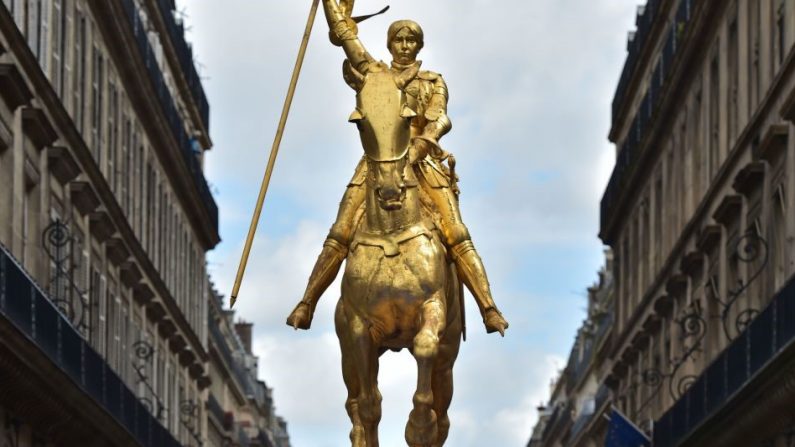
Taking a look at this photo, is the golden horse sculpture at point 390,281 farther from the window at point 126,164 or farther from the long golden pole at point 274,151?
the window at point 126,164

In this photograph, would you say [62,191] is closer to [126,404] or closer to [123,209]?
[126,404]

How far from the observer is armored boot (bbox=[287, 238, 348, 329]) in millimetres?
24094

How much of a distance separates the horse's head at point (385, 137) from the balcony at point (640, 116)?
4616 centimetres

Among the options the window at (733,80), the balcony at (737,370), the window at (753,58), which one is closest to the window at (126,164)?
the balcony at (737,370)

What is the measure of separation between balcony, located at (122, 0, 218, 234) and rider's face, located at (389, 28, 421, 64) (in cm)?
4466

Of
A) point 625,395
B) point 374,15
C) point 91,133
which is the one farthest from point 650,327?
point 374,15

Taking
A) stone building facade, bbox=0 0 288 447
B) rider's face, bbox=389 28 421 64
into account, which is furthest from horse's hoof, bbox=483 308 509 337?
stone building facade, bbox=0 0 288 447

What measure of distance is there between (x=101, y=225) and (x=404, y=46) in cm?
4232

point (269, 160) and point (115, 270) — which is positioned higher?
point (115, 270)

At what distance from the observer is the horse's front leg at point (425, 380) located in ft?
76.9

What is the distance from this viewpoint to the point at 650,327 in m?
81.6

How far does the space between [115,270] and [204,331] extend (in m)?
27.9

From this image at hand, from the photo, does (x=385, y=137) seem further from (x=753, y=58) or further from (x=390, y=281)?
(x=753, y=58)

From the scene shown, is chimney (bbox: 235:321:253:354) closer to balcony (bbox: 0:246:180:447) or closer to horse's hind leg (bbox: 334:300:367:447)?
balcony (bbox: 0:246:180:447)
